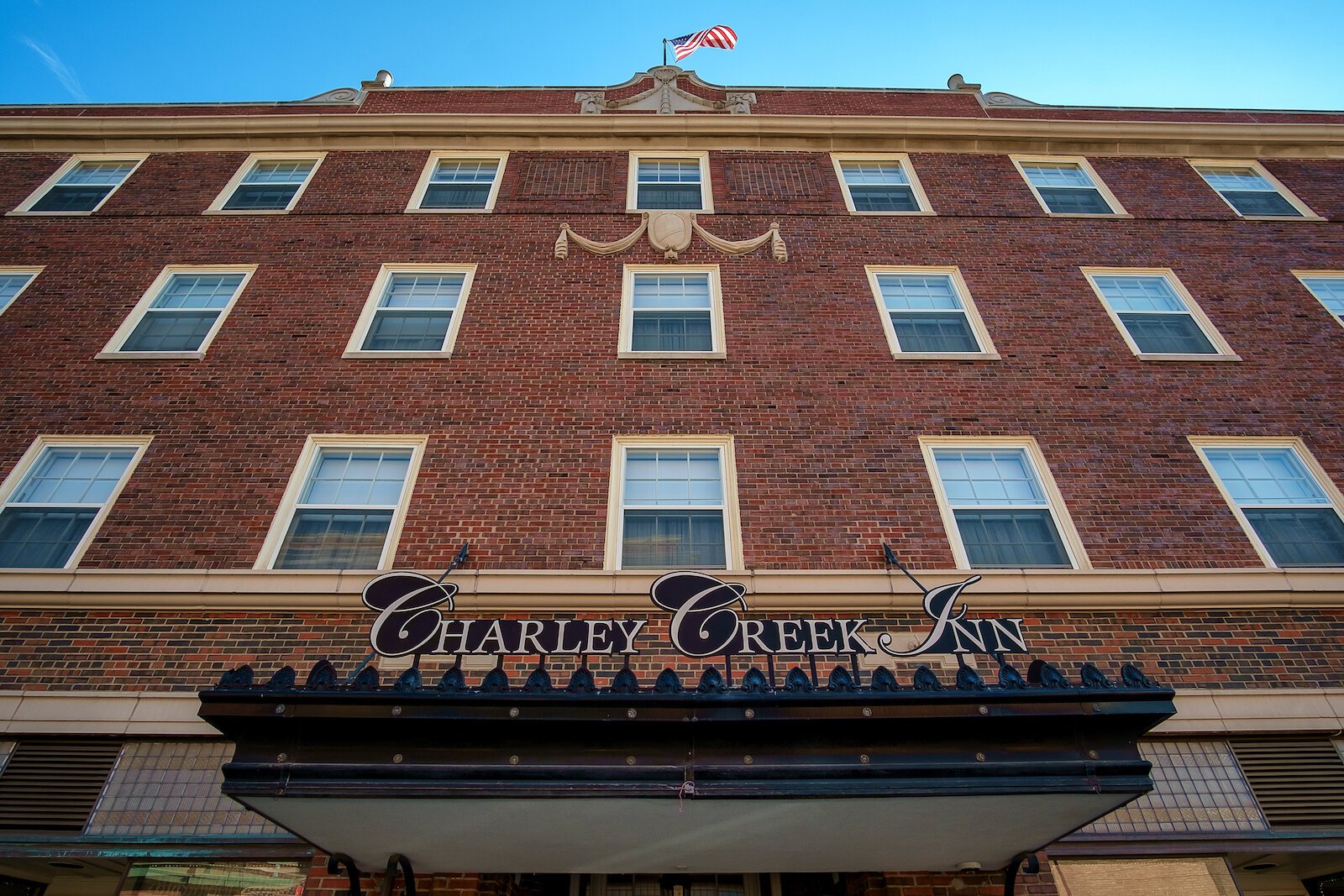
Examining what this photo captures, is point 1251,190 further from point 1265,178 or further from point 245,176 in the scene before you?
point 245,176

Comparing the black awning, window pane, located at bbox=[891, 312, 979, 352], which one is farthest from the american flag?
the black awning

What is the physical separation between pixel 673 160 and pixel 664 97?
2.35 meters

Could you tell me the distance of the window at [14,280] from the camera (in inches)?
512

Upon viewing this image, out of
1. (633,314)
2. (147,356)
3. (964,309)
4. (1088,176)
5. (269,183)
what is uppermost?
(1088,176)

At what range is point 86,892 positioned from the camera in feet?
26.7

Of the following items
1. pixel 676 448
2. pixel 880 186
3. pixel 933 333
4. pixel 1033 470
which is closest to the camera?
pixel 1033 470

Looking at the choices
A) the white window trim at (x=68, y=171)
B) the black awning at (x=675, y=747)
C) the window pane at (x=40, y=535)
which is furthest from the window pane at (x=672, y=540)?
the white window trim at (x=68, y=171)

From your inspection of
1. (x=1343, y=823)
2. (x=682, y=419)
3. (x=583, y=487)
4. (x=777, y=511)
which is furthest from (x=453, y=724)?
(x=1343, y=823)

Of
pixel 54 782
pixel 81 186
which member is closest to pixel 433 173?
pixel 81 186

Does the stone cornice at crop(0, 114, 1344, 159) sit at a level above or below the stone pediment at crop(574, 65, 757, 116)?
below

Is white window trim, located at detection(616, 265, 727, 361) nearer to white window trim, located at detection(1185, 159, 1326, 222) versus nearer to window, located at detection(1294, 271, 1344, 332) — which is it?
window, located at detection(1294, 271, 1344, 332)

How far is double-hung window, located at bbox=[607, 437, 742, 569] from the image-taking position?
962cm

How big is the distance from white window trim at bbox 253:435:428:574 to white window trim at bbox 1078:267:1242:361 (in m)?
11.1

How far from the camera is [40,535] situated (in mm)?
9703
